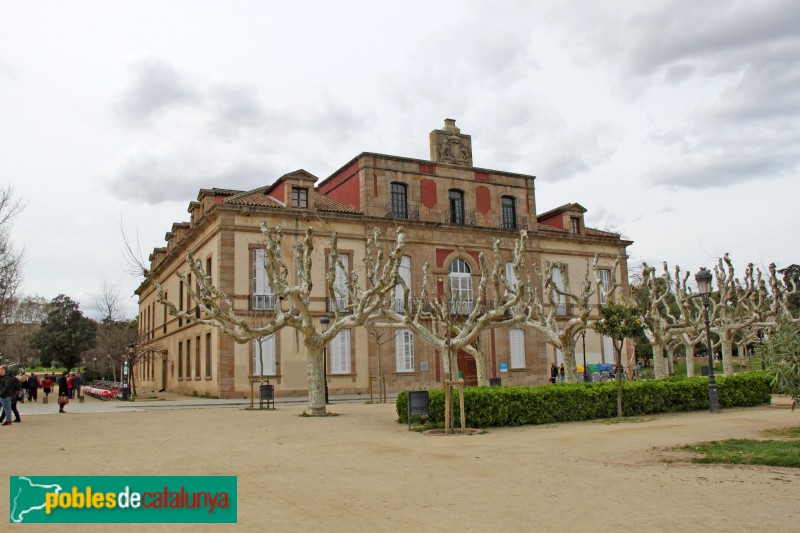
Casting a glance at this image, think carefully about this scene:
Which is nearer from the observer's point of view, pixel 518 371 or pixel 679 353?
pixel 518 371

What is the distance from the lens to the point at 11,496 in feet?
22.8

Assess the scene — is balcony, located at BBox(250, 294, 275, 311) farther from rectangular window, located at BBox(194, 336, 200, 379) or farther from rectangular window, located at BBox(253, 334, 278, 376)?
rectangular window, located at BBox(194, 336, 200, 379)

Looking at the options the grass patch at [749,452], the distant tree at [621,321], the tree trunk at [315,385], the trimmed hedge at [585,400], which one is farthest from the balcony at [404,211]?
the grass patch at [749,452]

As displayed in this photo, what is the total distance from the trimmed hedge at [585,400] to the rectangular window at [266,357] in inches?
572

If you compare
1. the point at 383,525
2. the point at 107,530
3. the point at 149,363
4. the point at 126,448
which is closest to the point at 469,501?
the point at 383,525

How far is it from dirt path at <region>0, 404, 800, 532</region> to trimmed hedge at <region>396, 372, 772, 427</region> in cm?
72

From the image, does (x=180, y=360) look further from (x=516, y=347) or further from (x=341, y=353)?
(x=516, y=347)

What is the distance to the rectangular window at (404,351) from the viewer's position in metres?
32.3

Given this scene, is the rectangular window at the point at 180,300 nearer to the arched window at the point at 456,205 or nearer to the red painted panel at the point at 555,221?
the arched window at the point at 456,205

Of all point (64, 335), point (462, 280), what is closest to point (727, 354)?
point (462, 280)

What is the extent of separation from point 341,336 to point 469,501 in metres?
24.0

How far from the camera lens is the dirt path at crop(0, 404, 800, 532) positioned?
6.43 m

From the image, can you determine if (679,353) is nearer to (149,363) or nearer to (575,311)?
(575,311)

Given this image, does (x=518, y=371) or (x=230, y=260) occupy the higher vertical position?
(x=230, y=260)
